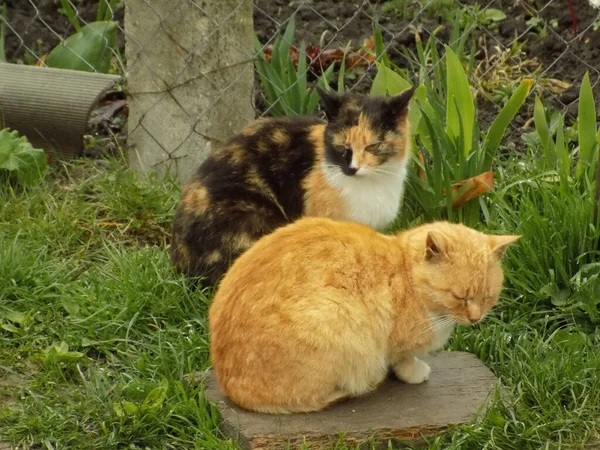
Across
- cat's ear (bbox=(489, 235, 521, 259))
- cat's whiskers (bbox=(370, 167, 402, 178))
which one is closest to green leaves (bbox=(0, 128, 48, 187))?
cat's whiskers (bbox=(370, 167, 402, 178))

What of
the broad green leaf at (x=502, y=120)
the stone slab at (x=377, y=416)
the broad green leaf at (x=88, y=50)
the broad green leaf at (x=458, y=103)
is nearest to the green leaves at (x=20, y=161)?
the broad green leaf at (x=88, y=50)

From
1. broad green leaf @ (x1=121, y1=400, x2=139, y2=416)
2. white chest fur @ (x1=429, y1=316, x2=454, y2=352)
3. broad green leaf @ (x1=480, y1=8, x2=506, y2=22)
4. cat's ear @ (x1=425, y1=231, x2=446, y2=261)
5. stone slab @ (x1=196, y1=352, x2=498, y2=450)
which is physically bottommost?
broad green leaf @ (x1=121, y1=400, x2=139, y2=416)

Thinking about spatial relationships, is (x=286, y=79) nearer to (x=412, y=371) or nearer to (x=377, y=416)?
(x=412, y=371)

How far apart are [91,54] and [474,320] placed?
3349 millimetres

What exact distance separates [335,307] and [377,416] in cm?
46

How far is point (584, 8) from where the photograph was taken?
695 centimetres

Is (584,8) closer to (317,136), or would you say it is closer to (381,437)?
(317,136)

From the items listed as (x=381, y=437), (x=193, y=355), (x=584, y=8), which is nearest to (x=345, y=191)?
(x=193, y=355)

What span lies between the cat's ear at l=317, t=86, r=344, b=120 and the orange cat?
1086mm

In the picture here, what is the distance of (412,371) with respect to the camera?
4027 mm

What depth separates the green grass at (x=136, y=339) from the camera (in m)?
3.88

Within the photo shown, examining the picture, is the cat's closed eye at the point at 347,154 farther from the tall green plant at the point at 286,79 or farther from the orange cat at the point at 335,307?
the tall green plant at the point at 286,79

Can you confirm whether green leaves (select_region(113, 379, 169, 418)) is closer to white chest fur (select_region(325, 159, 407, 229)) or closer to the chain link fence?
white chest fur (select_region(325, 159, 407, 229))

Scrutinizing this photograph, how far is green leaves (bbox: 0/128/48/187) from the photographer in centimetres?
546
